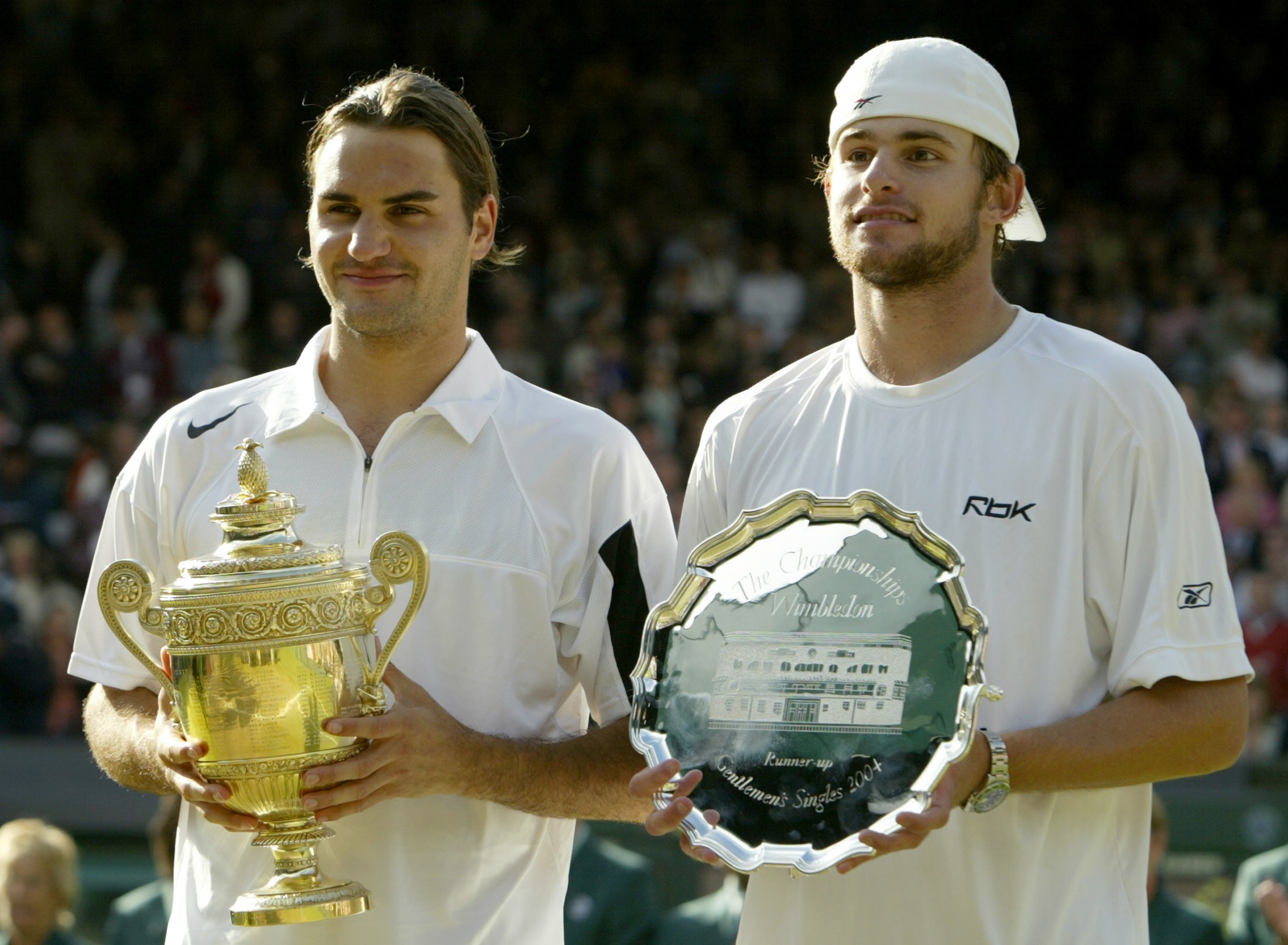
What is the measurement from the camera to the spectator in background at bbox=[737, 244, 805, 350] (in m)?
13.1

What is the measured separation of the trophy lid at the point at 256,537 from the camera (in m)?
2.79

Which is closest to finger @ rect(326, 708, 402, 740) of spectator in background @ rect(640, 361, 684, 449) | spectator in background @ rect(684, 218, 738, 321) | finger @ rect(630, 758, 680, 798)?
finger @ rect(630, 758, 680, 798)

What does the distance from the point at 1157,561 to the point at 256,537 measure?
1347 mm

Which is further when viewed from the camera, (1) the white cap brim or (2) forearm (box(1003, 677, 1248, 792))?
(1) the white cap brim

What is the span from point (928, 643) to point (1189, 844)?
435 centimetres

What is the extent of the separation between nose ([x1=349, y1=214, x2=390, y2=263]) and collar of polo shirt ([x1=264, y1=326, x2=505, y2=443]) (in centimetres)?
24

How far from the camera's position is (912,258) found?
292 centimetres

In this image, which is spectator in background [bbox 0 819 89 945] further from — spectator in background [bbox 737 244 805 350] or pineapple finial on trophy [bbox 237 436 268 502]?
spectator in background [bbox 737 244 805 350]

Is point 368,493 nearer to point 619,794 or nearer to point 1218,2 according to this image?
point 619,794

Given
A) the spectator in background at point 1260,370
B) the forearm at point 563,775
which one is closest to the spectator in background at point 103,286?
the spectator in background at point 1260,370

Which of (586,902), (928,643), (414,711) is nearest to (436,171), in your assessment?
(414,711)

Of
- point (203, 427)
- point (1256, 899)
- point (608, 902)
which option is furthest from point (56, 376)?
point (203, 427)

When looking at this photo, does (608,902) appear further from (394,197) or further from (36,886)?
(394,197)

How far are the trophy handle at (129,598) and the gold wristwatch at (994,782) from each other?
1.20 metres
